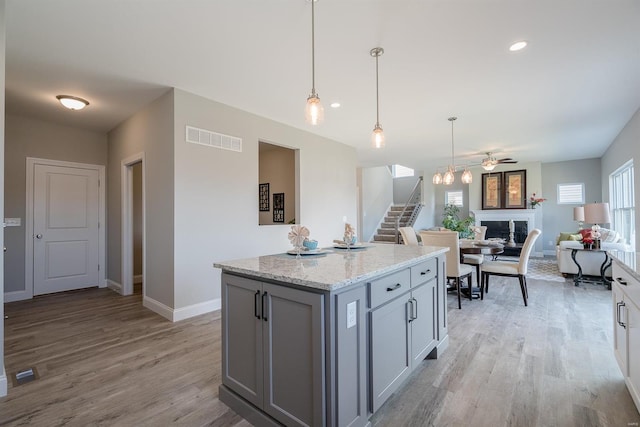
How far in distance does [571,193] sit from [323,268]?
9.74 m

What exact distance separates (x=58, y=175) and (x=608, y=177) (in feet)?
36.4

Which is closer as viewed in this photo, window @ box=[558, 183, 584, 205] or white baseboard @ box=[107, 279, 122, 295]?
white baseboard @ box=[107, 279, 122, 295]

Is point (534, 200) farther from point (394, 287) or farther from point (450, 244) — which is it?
point (394, 287)

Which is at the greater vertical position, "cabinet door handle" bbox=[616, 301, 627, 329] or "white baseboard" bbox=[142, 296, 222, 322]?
"cabinet door handle" bbox=[616, 301, 627, 329]

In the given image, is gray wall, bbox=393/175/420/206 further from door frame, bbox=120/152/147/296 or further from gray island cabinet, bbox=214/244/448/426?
gray island cabinet, bbox=214/244/448/426

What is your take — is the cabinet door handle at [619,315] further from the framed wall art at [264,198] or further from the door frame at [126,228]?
the door frame at [126,228]

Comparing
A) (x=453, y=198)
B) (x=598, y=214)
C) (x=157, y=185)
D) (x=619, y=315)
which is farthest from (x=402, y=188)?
(x=619, y=315)

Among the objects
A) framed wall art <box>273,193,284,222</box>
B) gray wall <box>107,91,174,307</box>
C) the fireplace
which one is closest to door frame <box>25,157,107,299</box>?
gray wall <box>107,91,174,307</box>

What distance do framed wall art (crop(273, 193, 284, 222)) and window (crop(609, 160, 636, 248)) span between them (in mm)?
6113

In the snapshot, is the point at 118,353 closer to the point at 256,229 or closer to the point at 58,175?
the point at 256,229

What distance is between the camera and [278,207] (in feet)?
20.5

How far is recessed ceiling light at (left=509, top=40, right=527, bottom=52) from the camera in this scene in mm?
2605

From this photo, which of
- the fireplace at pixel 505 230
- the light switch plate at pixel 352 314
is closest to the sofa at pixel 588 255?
the fireplace at pixel 505 230

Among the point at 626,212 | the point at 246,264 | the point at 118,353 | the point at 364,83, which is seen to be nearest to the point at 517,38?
the point at 364,83
